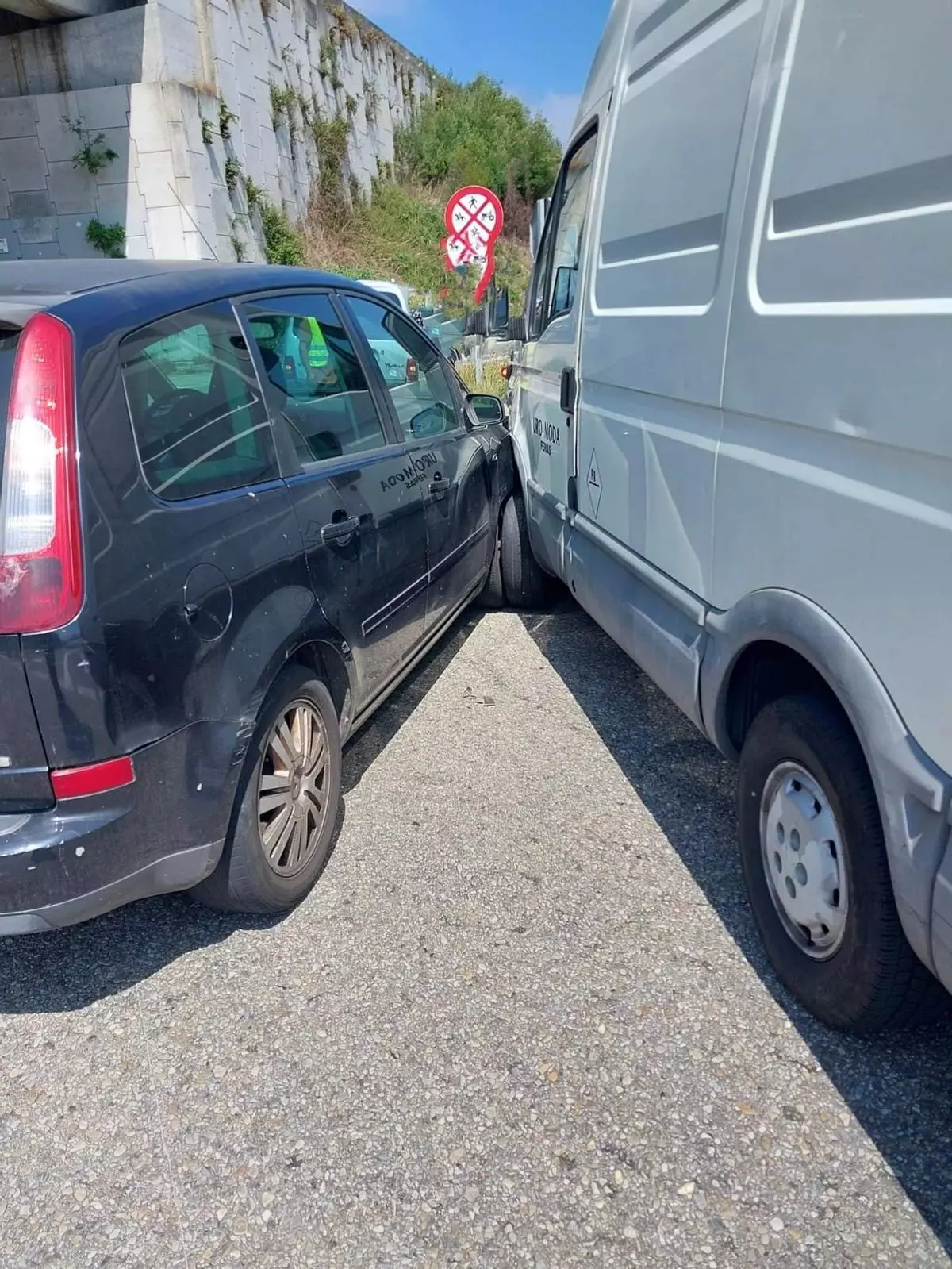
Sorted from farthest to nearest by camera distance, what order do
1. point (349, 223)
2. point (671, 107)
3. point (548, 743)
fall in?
point (349, 223) → point (548, 743) → point (671, 107)

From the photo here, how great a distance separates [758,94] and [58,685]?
6.99 feet

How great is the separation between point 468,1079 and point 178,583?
1341 millimetres

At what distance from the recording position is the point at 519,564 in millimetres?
5066

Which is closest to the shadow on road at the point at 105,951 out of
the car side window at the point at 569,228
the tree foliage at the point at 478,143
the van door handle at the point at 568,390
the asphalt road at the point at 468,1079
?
the asphalt road at the point at 468,1079

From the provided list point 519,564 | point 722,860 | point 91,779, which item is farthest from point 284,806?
point 519,564

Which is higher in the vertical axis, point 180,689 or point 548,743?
point 180,689

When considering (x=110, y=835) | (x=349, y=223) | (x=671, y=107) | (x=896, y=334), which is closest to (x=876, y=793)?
(x=896, y=334)

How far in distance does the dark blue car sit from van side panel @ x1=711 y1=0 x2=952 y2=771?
1.28 metres

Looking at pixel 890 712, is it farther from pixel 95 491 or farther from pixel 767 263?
pixel 95 491

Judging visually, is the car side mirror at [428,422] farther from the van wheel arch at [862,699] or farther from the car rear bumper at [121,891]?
the car rear bumper at [121,891]

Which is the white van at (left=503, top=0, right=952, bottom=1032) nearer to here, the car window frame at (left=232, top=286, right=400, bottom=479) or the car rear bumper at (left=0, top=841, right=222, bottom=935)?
the car window frame at (left=232, top=286, right=400, bottom=479)

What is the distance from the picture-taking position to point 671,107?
9.31 ft

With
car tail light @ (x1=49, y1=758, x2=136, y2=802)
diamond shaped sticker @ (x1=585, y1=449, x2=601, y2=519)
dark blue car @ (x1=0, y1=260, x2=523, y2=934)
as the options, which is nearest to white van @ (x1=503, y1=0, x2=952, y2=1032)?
diamond shaped sticker @ (x1=585, y1=449, x2=601, y2=519)

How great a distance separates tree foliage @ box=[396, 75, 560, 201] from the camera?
1203 inches
